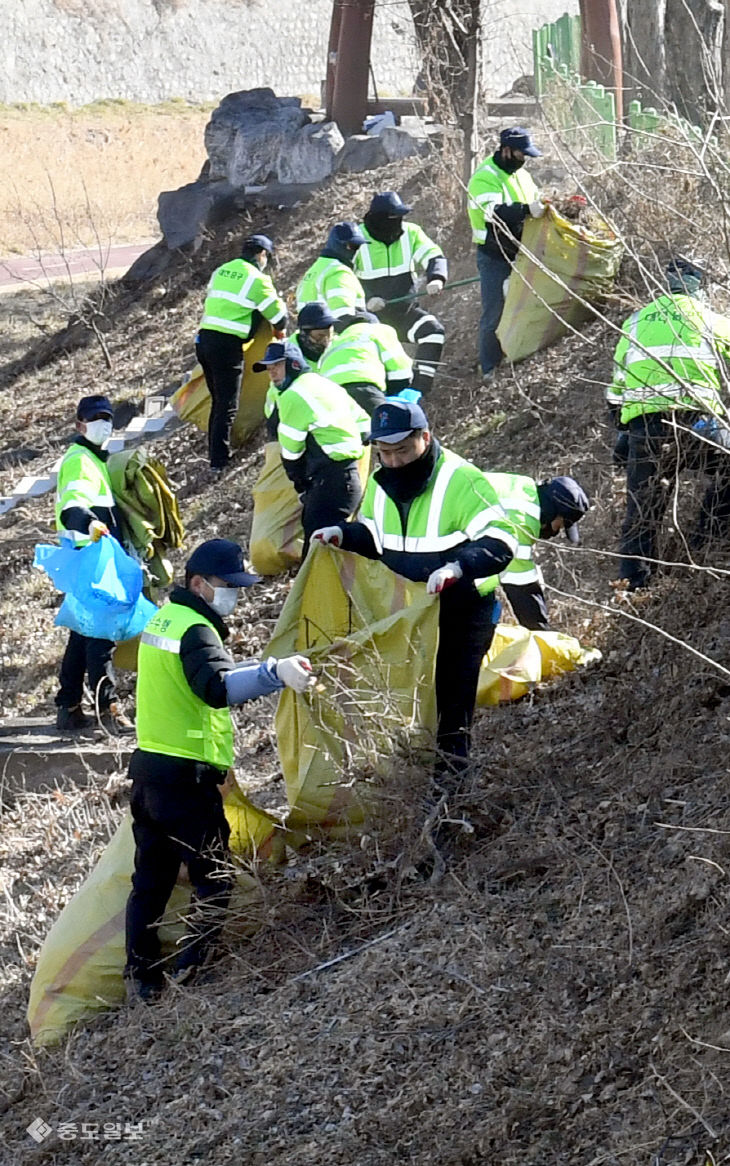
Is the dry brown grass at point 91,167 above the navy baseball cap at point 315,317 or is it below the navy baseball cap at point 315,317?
below

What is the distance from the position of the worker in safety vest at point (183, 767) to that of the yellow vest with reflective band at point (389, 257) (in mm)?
5706

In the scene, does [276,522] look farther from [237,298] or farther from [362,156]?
[362,156]

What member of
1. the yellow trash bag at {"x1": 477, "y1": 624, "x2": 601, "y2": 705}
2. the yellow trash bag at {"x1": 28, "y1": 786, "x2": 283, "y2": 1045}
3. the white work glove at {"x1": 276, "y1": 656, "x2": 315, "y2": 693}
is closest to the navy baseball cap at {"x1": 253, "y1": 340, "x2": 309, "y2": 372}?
the yellow trash bag at {"x1": 477, "y1": 624, "x2": 601, "y2": 705}

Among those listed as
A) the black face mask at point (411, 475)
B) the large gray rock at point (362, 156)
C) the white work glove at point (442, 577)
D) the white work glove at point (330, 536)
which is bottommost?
the large gray rock at point (362, 156)

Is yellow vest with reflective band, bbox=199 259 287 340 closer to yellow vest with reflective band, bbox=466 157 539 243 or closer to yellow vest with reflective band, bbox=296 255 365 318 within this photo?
yellow vest with reflective band, bbox=296 255 365 318

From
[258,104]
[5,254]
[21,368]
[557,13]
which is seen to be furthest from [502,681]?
[557,13]

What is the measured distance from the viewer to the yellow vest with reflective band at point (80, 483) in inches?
305

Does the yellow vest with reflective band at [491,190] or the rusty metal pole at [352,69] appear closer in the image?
the yellow vest with reflective band at [491,190]

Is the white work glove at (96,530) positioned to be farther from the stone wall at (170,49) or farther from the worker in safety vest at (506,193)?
the stone wall at (170,49)

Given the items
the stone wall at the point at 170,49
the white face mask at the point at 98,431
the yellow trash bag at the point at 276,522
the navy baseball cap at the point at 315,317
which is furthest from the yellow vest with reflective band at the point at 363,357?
the stone wall at the point at 170,49

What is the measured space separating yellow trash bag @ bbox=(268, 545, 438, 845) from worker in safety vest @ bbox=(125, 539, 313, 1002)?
0.32 meters

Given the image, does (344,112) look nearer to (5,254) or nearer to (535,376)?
(535,376)

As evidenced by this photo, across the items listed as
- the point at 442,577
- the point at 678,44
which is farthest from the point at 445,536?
the point at 678,44

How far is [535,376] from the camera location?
33.6 feet
